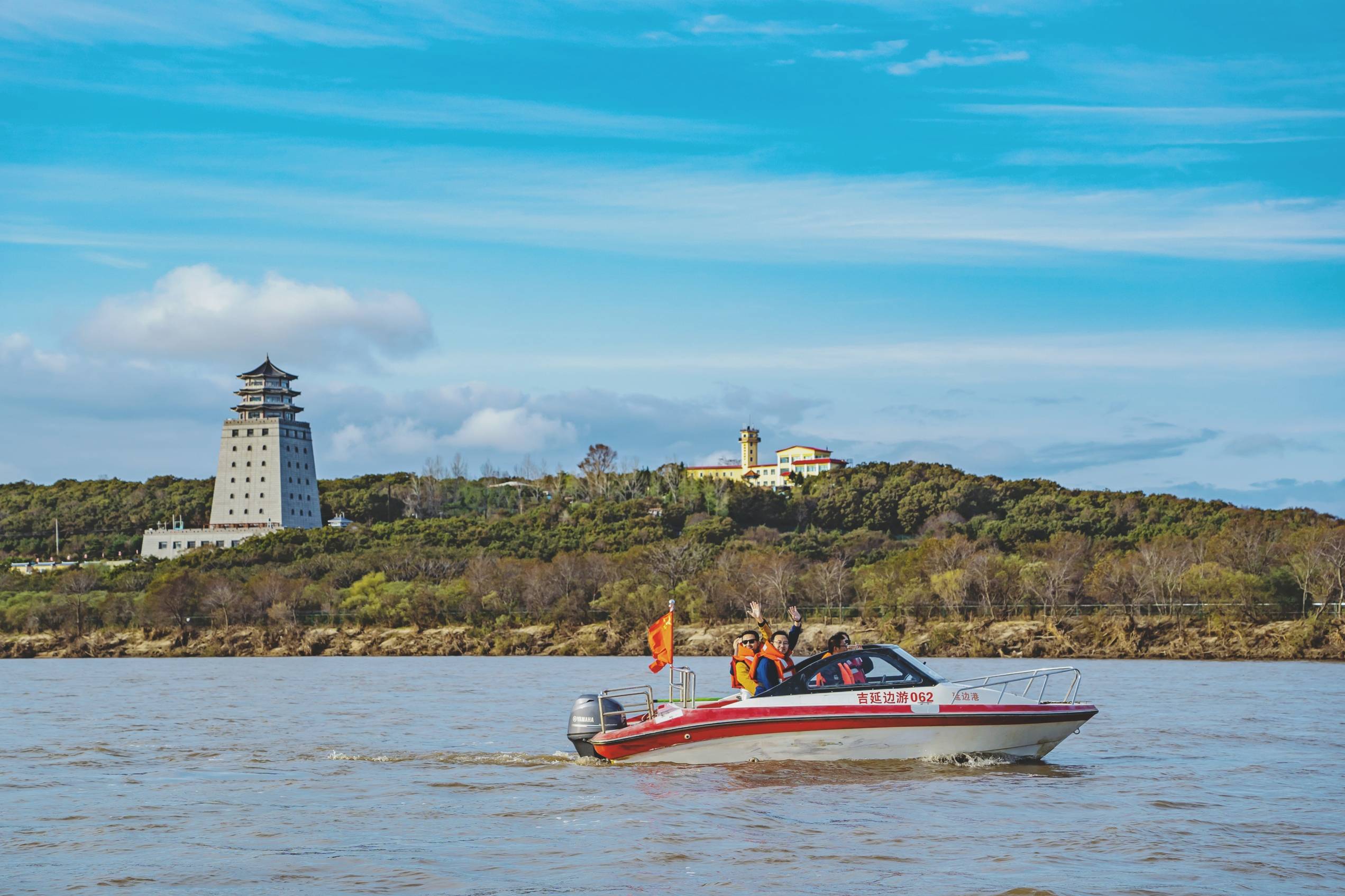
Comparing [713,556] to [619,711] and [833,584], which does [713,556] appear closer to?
[833,584]

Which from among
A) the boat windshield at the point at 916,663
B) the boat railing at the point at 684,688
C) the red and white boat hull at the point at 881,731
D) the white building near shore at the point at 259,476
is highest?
the white building near shore at the point at 259,476

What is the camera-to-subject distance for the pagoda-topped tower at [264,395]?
4857 inches

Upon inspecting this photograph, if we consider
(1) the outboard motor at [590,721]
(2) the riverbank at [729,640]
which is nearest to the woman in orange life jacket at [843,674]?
(1) the outboard motor at [590,721]

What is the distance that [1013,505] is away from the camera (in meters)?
115

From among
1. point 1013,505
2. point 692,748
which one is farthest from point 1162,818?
point 1013,505

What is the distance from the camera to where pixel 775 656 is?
20719 mm

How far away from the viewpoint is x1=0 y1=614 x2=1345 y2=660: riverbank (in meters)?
56.3

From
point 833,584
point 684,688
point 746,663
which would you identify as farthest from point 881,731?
point 833,584

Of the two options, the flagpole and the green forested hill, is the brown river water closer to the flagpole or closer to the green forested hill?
the flagpole

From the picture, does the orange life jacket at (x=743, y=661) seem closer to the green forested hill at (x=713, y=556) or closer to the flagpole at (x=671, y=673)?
the flagpole at (x=671, y=673)

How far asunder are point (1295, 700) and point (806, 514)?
3690 inches

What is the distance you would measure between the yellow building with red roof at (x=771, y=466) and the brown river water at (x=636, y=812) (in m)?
135

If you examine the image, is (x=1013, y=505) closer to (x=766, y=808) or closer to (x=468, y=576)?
(x=468, y=576)

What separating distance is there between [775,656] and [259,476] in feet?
349
